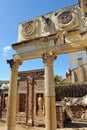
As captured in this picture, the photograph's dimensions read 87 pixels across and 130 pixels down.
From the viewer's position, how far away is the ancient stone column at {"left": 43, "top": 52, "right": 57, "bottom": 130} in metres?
5.88

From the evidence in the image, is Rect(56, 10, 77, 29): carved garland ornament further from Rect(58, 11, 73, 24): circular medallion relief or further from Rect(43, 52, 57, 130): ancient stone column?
Rect(43, 52, 57, 130): ancient stone column

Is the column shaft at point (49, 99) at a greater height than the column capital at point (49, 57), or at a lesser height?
lesser

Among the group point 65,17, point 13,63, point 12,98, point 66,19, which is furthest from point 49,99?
point 65,17

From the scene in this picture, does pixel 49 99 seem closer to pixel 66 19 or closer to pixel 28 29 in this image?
pixel 66 19

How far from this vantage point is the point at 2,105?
725 inches

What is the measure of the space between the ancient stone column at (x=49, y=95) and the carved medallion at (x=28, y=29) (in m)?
1.78

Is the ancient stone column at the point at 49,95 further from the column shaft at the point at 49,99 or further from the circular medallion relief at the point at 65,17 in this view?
the circular medallion relief at the point at 65,17

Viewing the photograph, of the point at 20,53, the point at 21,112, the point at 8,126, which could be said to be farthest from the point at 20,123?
the point at 20,53

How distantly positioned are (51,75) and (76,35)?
2136 mm

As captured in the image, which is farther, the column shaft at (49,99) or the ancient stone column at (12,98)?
the ancient stone column at (12,98)

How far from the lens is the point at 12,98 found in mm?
7211

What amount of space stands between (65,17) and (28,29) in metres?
2.17

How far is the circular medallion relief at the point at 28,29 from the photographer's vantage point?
781 centimetres

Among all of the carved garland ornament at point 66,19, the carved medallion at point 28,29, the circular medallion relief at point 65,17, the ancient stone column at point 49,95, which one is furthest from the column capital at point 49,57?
the carved medallion at point 28,29
